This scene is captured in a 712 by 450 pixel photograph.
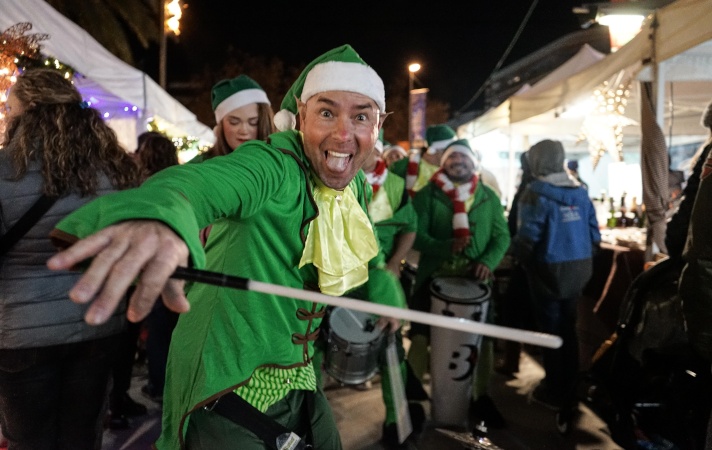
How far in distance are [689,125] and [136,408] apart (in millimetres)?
12478

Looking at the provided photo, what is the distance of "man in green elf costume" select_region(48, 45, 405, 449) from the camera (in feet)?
4.90

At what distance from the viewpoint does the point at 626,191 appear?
820 centimetres

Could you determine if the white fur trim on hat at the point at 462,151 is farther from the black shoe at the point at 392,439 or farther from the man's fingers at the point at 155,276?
the man's fingers at the point at 155,276

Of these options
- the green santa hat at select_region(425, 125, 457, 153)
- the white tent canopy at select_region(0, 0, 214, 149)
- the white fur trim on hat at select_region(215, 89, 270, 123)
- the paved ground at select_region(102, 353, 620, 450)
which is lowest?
the paved ground at select_region(102, 353, 620, 450)

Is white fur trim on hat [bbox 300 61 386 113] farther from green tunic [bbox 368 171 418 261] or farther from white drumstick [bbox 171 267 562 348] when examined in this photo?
green tunic [bbox 368 171 418 261]

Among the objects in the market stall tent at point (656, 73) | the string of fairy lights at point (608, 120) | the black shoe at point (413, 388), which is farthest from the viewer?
the string of fairy lights at point (608, 120)

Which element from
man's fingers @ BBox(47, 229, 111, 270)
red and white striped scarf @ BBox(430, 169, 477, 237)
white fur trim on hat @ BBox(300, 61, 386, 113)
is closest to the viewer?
man's fingers @ BBox(47, 229, 111, 270)

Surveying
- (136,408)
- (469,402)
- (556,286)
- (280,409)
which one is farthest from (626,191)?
(280,409)

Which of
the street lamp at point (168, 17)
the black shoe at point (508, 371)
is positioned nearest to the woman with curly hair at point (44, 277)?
the black shoe at point (508, 371)

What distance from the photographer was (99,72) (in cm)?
491

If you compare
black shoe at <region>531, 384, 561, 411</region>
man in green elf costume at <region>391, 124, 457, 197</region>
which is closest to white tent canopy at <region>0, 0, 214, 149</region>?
man in green elf costume at <region>391, 124, 457, 197</region>

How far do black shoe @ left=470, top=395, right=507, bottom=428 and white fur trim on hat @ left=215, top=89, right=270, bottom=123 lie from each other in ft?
10.0

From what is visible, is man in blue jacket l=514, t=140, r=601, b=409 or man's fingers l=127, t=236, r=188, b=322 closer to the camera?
man's fingers l=127, t=236, r=188, b=322

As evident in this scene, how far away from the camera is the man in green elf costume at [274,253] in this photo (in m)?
1.49
